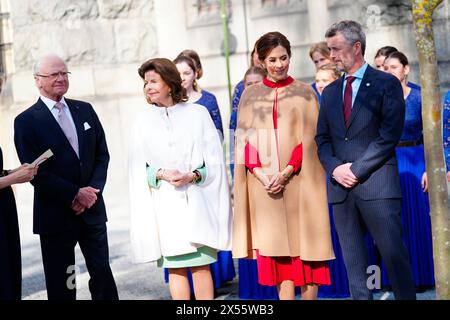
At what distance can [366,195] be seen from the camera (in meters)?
6.50

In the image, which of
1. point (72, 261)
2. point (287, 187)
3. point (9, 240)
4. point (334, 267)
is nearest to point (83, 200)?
point (72, 261)

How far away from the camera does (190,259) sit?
6926 mm

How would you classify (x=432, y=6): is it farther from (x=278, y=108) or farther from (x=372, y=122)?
(x=278, y=108)

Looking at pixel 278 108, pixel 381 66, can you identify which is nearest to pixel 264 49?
pixel 278 108

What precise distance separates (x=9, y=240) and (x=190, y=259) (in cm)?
124

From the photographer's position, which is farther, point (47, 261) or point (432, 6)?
point (47, 261)

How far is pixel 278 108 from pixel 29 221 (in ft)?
22.7

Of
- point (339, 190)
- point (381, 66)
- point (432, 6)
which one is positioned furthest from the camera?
point (381, 66)

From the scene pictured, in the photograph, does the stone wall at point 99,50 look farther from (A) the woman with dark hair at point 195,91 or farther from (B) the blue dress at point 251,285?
(B) the blue dress at point 251,285

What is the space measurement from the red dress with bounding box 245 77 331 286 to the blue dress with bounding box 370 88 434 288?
120cm

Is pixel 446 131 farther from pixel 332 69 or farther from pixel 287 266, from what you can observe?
pixel 332 69

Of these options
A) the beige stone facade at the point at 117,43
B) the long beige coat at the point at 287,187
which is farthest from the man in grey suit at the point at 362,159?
the beige stone facade at the point at 117,43

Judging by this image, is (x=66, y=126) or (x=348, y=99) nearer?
(x=348, y=99)

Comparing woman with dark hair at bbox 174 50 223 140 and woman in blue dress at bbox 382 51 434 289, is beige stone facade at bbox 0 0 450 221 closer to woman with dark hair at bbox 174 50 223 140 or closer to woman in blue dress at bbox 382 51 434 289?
Answer: woman with dark hair at bbox 174 50 223 140
